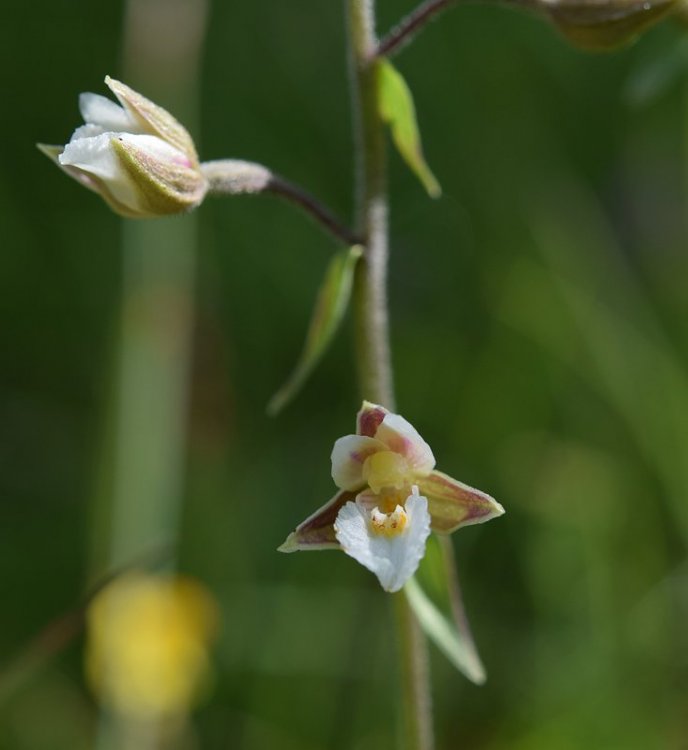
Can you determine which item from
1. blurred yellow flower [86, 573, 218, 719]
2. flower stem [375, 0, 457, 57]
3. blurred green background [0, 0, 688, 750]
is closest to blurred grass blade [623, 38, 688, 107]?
blurred green background [0, 0, 688, 750]

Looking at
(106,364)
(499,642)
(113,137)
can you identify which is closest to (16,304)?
(106,364)

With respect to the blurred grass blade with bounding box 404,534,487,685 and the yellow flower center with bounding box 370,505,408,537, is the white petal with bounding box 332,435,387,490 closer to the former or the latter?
the yellow flower center with bounding box 370,505,408,537

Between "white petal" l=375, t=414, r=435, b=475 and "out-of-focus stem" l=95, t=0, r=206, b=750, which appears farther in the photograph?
"out-of-focus stem" l=95, t=0, r=206, b=750

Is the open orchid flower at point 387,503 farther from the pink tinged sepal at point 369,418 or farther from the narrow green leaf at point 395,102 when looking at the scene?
the narrow green leaf at point 395,102

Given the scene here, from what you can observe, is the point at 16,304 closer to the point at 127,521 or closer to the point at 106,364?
the point at 106,364

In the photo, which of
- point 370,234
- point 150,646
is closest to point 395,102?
point 370,234

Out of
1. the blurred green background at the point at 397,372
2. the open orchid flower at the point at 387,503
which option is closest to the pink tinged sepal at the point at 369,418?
the open orchid flower at the point at 387,503
